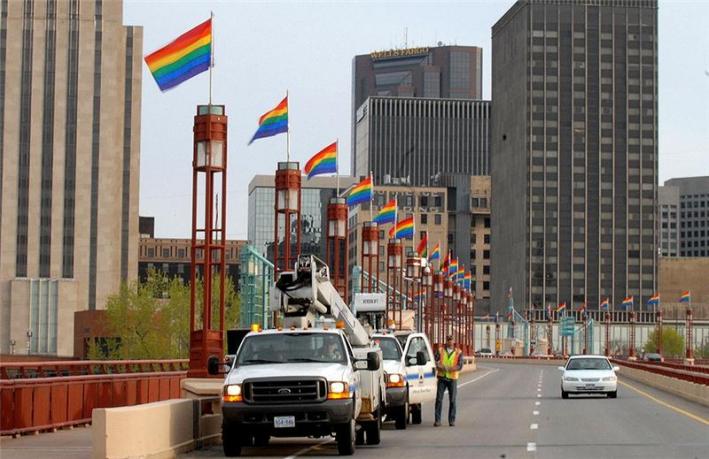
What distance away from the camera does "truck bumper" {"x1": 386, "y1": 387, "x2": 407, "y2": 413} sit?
2791 cm

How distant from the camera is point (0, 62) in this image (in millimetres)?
144875

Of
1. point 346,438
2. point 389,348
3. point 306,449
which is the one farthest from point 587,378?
point 346,438

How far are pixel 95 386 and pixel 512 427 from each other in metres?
8.49

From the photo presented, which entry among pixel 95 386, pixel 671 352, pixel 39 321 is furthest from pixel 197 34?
pixel 671 352

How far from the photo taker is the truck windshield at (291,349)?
2145 cm

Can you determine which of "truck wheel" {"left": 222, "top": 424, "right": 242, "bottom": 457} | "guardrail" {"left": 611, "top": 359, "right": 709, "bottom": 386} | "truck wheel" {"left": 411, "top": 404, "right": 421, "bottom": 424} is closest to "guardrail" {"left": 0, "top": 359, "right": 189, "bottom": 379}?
"truck wheel" {"left": 222, "top": 424, "right": 242, "bottom": 457}

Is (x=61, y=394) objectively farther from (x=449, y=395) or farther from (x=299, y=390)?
(x=299, y=390)

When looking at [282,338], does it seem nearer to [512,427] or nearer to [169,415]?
[169,415]

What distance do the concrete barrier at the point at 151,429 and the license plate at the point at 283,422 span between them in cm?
157

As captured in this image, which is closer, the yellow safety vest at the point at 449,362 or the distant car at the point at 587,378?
the yellow safety vest at the point at 449,362

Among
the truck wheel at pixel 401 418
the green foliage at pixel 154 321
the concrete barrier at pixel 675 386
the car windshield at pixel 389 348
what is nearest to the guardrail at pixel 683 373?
the concrete barrier at pixel 675 386

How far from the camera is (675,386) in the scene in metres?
54.6

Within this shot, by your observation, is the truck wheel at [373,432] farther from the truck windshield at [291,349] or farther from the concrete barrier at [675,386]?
the concrete barrier at [675,386]

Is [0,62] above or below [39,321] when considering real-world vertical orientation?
above
